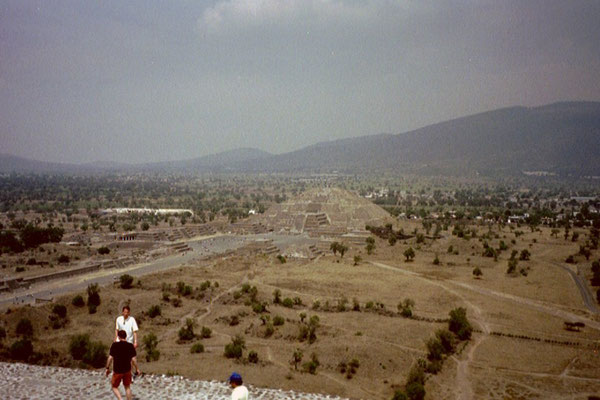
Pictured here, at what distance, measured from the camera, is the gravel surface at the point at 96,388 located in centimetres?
1264

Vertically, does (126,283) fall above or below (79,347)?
below

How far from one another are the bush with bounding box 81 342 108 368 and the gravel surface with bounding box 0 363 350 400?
15.6 ft

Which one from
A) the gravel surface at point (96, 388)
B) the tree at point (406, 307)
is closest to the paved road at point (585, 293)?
the tree at point (406, 307)

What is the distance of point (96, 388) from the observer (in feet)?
43.0

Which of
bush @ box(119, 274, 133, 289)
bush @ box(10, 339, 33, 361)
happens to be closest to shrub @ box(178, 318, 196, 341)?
bush @ box(10, 339, 33, 361)

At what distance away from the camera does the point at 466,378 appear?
19859mm

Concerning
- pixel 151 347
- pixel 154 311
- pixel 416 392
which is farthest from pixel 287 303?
pixel 416 392

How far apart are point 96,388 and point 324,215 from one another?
240 feet

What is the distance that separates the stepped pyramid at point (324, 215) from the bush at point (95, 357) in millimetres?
53405

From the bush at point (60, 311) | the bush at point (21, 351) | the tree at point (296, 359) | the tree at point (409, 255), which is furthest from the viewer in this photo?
the tree at point (409, 255)

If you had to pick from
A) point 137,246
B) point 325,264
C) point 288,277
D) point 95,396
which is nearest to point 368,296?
point 288,277

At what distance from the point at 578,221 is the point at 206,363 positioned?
252 ft

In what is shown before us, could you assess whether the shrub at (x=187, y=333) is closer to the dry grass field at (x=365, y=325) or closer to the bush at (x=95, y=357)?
the dry grass field at (x=365, y=325)

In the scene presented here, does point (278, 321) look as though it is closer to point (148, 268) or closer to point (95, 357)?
point (95, 357)
